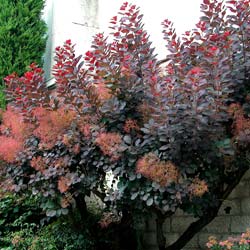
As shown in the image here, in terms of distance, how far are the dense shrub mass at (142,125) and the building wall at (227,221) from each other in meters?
0.38

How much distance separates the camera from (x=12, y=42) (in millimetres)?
7238

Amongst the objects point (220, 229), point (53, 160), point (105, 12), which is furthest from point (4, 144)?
point (105, 12)

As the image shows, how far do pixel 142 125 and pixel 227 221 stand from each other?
5.35 ft

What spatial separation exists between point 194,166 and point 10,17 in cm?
465

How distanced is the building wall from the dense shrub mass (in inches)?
15.0

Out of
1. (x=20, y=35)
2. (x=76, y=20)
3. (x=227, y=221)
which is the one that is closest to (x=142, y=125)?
(x=227, y=221)

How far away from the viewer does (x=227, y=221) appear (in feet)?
16.4

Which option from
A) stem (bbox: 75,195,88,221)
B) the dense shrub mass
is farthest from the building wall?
stem (bbox: 75,195,88,221)

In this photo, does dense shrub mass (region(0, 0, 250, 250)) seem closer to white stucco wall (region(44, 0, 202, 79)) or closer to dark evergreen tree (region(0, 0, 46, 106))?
dark evergreen tree (region(0, 0, 46, 106))

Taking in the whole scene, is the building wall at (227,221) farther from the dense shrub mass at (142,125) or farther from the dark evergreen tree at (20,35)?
the dark evergreen tree at (20,35)

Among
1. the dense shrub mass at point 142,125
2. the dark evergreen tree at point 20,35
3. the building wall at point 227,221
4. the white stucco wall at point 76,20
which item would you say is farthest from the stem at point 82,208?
the white stucco wall at point 76,20

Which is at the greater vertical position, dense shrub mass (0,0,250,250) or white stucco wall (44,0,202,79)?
white stucco wall (44,0,202,79)

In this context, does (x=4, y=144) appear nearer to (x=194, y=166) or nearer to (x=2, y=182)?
(x=2, y=182)

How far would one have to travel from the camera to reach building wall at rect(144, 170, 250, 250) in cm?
482
